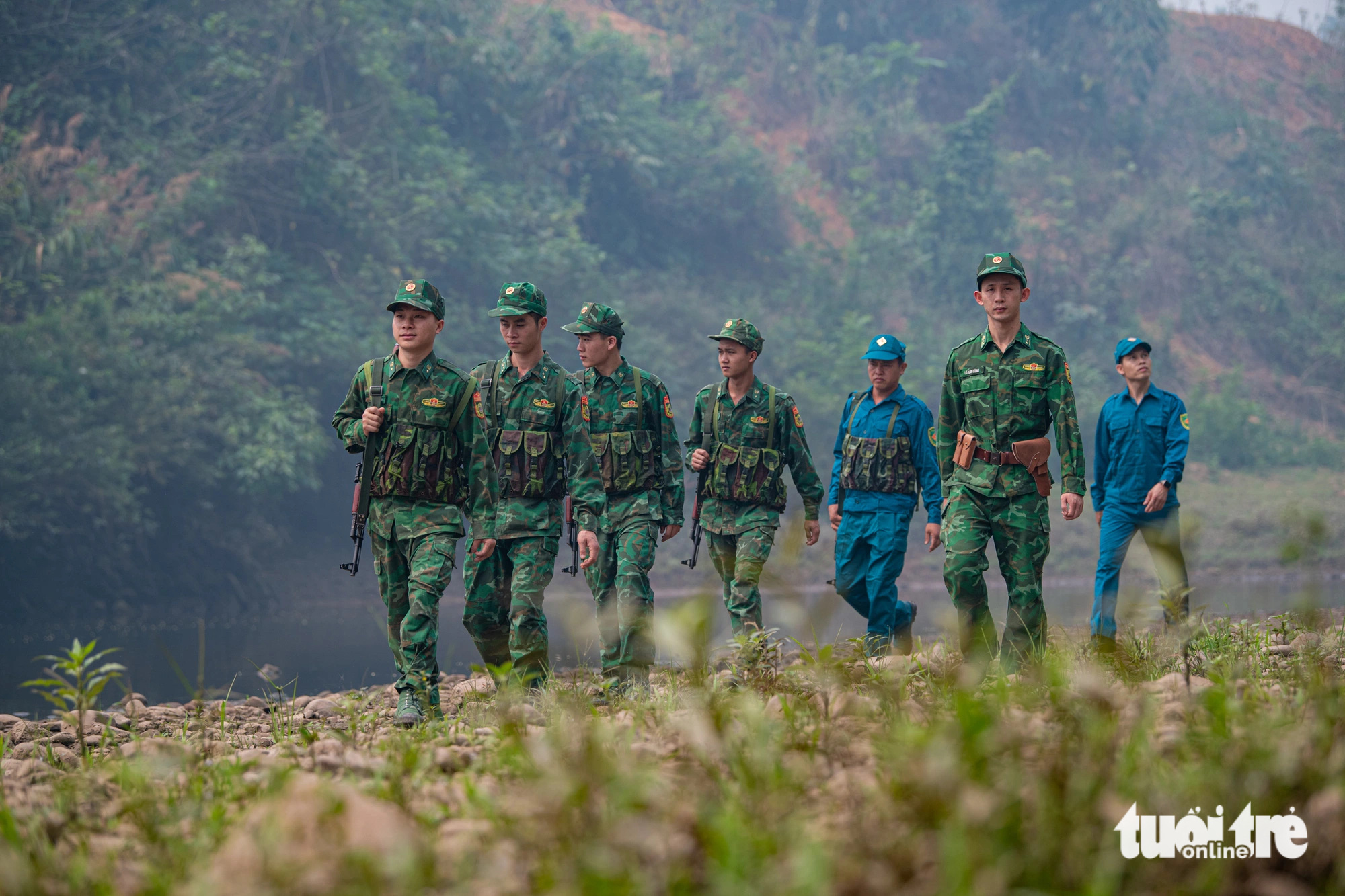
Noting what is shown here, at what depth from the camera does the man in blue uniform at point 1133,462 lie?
7508mm

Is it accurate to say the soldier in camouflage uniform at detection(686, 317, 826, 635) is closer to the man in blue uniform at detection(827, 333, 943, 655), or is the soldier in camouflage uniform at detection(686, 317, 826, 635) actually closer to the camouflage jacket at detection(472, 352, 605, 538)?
the man in blue uniform at detection(827, 333, 943, 655)

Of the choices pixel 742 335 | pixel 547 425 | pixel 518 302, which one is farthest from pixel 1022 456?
pixel 518 302

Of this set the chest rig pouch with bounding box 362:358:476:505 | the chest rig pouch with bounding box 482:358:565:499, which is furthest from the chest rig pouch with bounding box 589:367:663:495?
the chest rig pouch with bounding box 362:358:476:505

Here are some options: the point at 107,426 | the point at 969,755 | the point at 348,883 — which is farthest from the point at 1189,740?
the point at 107,426

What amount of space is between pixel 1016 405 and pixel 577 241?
19.5 metres

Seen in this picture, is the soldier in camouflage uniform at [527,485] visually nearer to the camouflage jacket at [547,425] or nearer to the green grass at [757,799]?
the camouflage jacket at [547,425]

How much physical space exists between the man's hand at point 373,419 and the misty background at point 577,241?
5.44 ft

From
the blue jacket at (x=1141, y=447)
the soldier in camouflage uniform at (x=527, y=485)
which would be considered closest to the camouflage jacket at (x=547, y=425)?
the soldier in camouflage uniform at (x=527, y=485)

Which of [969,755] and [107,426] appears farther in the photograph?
[107,426]

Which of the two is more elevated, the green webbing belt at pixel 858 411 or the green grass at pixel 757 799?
the green webbing belt at pixel 858 411

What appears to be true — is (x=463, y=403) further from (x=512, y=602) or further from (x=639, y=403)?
(x=639, y=403)

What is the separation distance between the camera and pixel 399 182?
23125mm

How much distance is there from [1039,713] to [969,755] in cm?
132

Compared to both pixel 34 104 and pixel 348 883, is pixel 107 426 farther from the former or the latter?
pixel 348 883
